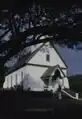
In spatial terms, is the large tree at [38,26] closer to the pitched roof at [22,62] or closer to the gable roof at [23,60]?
the gable roof at [23,60]

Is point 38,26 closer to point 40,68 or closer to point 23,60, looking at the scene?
point 40,68

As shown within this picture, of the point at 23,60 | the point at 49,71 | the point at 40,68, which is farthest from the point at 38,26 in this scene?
the point at 23,60

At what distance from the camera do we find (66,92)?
1683 centimetres

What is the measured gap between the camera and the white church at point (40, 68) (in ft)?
55.6

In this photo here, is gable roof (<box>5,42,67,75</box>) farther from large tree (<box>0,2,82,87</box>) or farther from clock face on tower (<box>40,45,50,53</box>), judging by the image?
large tree (<box>0,2,82,87</box>)

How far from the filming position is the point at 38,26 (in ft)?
51.3

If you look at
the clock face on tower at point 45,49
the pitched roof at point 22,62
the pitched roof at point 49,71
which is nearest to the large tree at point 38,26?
the clock face on tower at point 45,49

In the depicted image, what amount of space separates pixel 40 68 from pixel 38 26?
7.92 feet

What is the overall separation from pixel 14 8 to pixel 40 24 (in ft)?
11.3

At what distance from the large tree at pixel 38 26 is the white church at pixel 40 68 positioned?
739mm

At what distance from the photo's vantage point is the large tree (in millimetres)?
13695

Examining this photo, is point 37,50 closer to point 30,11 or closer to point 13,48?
point 13,48

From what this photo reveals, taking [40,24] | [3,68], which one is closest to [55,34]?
[40,24]

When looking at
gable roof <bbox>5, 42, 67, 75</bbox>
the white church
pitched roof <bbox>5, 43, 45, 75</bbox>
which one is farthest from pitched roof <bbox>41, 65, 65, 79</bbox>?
pitched roof <bbox>5, 43, 45, 75</bbox>
